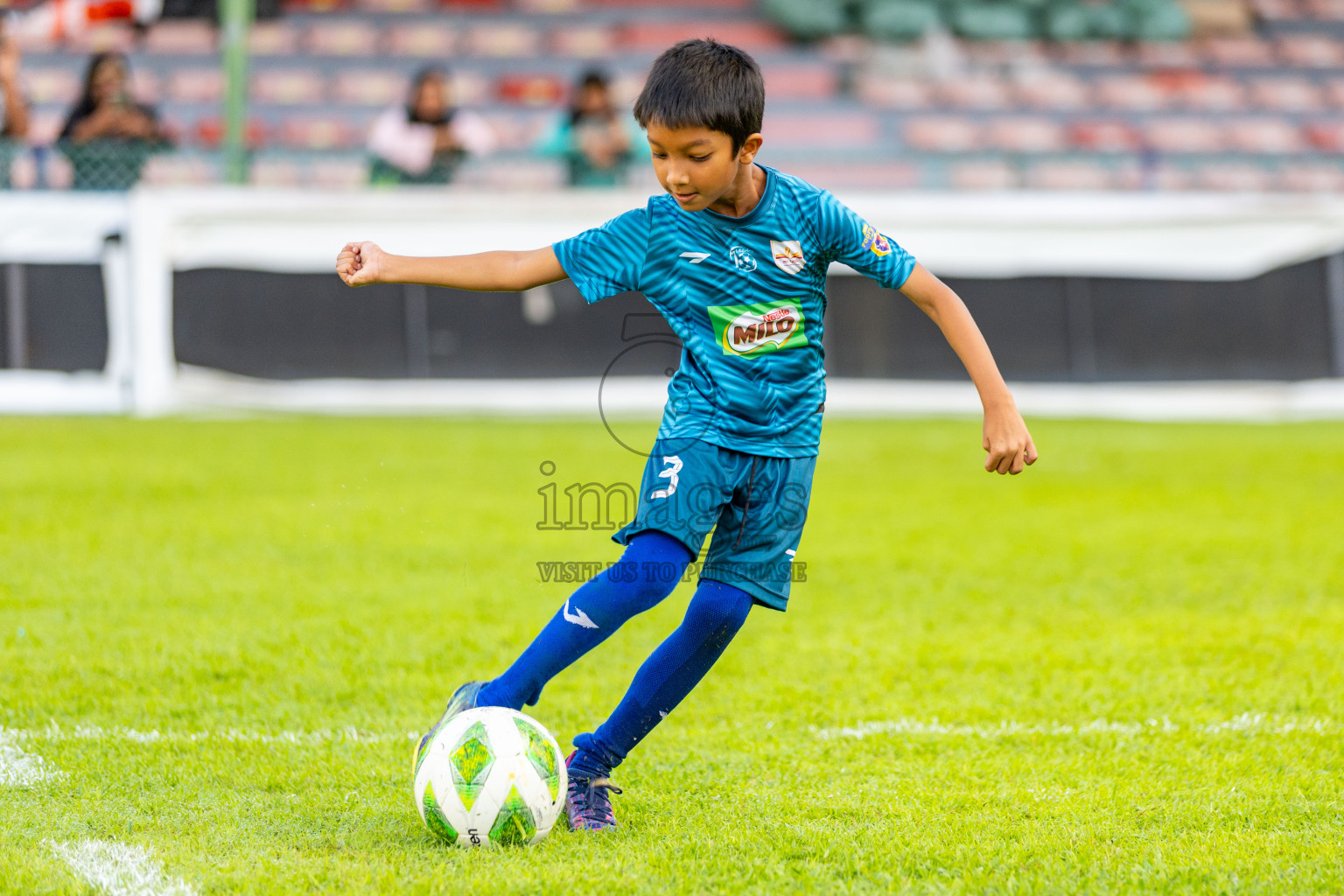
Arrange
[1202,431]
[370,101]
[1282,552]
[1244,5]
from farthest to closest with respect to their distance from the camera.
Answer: [1244,5] → [370,101] → [1202,431] → [1282,552]

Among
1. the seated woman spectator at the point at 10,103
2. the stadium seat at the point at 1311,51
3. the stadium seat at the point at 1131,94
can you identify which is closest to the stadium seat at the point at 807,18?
the stadium seat at the point at 1131,94

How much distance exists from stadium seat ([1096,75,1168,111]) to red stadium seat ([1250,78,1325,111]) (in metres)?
1.39

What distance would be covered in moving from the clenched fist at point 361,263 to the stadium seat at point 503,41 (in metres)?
17.2

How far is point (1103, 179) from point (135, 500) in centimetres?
924

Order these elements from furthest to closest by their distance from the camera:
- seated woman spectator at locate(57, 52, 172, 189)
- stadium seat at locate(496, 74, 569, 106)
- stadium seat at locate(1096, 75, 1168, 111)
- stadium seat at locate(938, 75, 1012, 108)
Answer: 1. stadium seat at locate(1096, 75, 1168, 111)
2. stadium seat at locate(938, 75, 1012, 108)
3. stadium seat at locate(496, 74, 569, 106)
4. seated woman spectator at locate(57, 52, 172, 189)

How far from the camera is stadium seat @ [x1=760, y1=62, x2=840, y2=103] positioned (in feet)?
63.8

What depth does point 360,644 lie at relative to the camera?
14.9 ft

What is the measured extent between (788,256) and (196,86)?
53.3ft

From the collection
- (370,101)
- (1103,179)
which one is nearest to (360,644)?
(1103,179)

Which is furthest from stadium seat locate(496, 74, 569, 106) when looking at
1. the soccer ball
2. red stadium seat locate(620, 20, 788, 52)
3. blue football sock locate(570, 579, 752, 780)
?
the soccer ball

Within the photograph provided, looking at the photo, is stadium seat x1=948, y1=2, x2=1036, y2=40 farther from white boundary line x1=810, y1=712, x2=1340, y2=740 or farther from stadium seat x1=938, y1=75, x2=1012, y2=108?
white boundary line x1=810, y1=712, x2=1340, y2=740

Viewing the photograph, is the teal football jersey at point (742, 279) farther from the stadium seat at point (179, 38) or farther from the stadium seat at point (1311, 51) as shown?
the stadium seat at point (1311, 51)

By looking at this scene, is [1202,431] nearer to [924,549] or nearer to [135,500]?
[924,549]

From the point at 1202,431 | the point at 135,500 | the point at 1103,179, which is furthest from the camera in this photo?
the point at 1103,179
